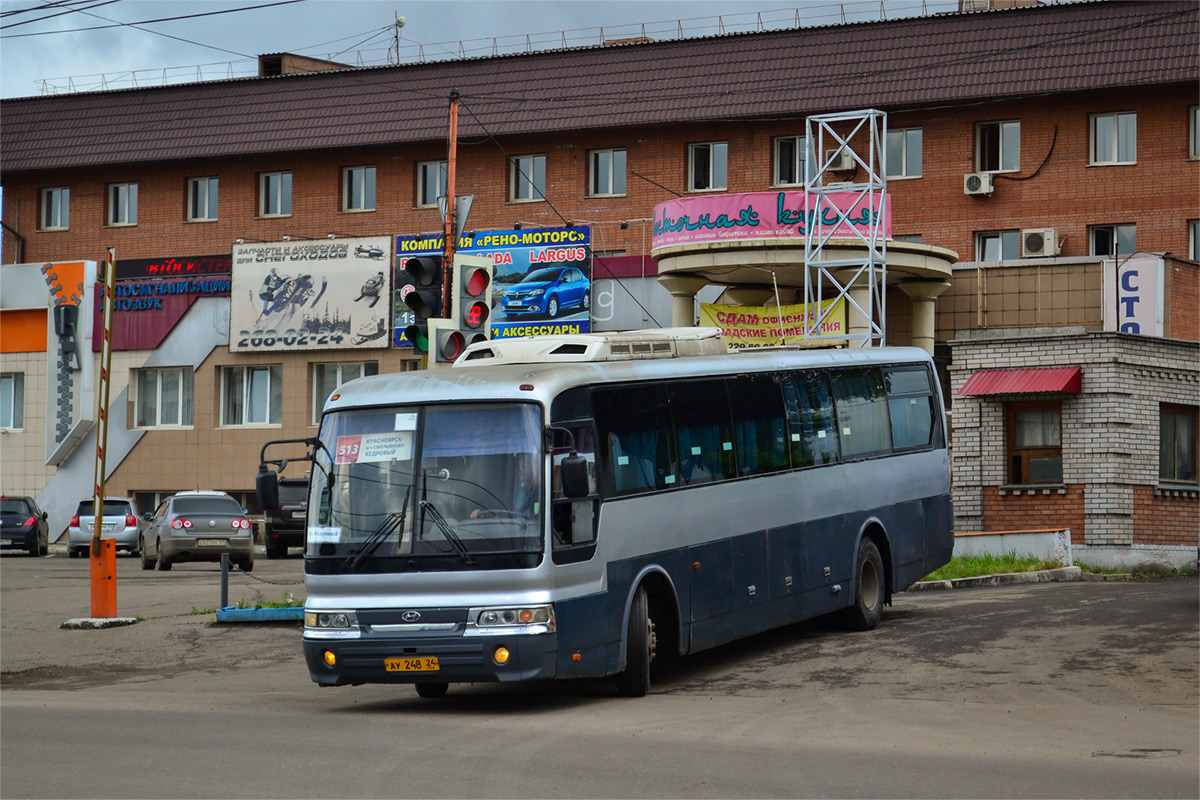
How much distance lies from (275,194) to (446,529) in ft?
119

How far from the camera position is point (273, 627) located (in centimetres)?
1870

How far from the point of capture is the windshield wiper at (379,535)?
38.7ft

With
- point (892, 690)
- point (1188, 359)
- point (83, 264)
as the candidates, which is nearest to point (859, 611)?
point (892, 690)

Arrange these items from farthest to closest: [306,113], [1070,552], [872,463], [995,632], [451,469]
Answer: [306,113] < [1070,552] < [872,463] < [995,632] < [451,469]

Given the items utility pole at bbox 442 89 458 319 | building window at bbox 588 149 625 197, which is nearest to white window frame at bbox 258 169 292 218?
building window at bbox 588 149 625 197

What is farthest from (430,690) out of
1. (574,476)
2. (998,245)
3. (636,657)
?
(998,245)

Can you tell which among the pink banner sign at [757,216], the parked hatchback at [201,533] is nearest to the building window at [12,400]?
the parked hatchback at [201,533]

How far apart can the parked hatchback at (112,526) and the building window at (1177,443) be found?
23255mm

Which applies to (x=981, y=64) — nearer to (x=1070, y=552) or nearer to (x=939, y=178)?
(x=939, y=178)

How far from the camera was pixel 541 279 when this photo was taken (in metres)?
39.9

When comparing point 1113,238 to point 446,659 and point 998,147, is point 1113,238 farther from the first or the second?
point 446,659

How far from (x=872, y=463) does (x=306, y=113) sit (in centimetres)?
3044

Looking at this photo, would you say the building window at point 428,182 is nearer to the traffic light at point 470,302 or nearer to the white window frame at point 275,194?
the white window frame at point 275,194

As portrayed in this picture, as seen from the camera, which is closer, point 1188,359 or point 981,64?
point 1188,359
